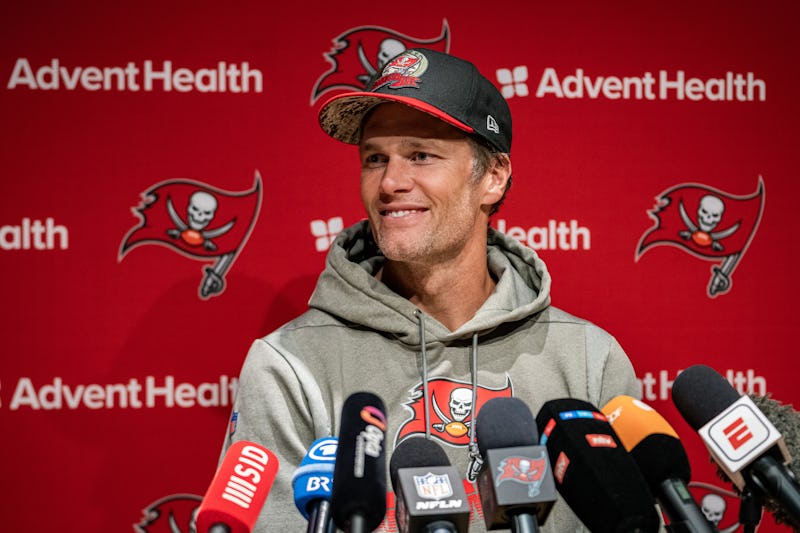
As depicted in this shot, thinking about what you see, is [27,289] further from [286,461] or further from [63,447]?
[286,461]

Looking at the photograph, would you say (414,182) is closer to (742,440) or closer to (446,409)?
(446,409)

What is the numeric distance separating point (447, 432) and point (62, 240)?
1.09 m

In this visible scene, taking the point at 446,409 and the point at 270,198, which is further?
the point at 270,198

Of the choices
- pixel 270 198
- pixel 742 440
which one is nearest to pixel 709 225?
pixel 270 198

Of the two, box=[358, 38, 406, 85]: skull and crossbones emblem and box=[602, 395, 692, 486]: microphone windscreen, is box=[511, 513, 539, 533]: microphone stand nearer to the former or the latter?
box=[602, 395, 692, 486]: microphone windscreen

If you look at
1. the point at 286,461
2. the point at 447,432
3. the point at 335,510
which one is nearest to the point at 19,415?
the point at 286,461

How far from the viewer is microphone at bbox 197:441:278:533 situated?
2.84 feet

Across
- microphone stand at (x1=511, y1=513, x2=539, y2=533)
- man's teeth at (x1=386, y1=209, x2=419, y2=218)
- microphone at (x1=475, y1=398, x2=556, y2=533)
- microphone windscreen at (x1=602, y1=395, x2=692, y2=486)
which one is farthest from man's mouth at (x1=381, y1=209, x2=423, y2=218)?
microphone stand at (x1=511, y1=513, x2=539, y2=533)

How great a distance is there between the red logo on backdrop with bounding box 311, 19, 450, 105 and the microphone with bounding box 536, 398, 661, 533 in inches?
52.3

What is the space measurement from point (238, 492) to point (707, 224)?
5.50 feet

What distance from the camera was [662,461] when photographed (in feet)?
2.98

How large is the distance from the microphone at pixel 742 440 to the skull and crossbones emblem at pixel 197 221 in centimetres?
133

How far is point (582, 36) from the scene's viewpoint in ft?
7.04

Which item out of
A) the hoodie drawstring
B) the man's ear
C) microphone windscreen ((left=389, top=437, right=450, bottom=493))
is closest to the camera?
microphone windscreen ((left=389, top=437, right=450, bottom=493))
